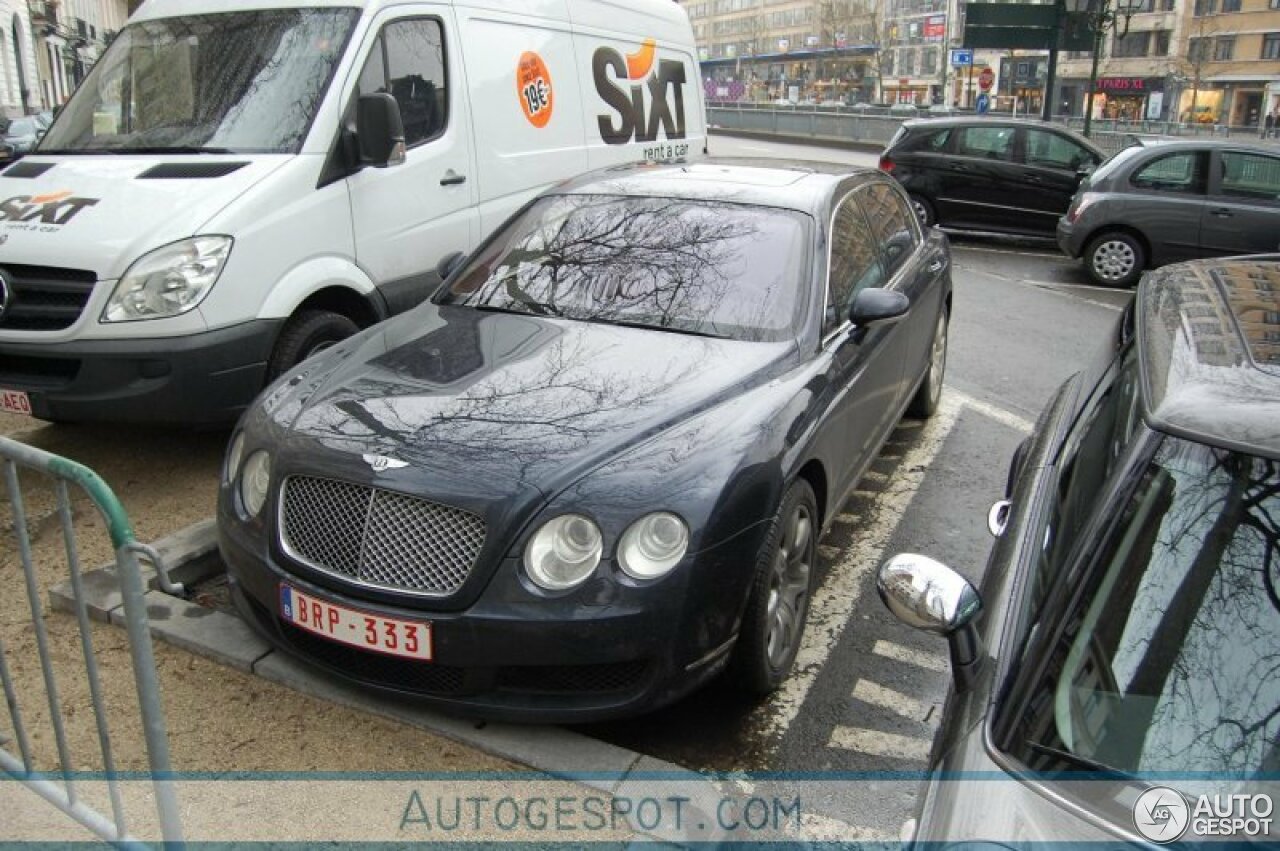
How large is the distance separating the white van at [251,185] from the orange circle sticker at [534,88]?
2cm

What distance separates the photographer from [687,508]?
2965 mm

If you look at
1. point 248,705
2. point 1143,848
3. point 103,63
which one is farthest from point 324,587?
point 103,63

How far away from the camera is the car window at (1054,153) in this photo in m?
13.6

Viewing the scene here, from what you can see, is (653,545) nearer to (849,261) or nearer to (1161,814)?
(1161,814)

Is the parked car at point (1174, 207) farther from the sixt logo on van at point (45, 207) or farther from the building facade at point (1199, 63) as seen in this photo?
the building facade at point (1199, 63)

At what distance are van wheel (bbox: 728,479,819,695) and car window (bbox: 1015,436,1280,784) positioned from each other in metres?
1.33

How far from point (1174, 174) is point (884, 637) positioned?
944 centimetres

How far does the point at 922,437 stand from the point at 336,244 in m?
3.55

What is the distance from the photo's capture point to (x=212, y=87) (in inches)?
219

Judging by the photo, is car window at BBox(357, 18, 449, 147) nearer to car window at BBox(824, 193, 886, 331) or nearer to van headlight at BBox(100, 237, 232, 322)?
van headlight at BBox(100, 237, 232, 322)

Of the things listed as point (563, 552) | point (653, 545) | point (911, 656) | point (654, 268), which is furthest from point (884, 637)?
point (654, 268)

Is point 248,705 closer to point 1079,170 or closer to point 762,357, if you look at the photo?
point 762,357

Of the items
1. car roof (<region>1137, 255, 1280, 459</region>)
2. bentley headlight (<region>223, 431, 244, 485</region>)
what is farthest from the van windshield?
car roof (<region>1137, 255, 1280, 459</region>)

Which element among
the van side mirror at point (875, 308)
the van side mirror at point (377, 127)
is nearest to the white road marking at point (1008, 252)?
the van side mirror at point (377, 127)
